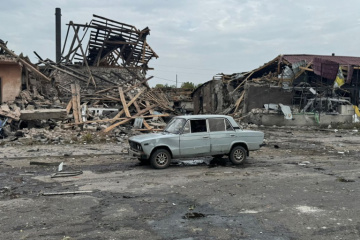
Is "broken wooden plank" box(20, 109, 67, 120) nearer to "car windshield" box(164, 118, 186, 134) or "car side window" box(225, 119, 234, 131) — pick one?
"car windshield" box(164, 118, 186, 134)

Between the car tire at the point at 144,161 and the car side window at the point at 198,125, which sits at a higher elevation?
the car side window at the point at 198,125

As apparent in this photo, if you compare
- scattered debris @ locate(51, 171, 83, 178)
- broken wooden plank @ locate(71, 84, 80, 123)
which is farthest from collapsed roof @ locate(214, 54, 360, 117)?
scattered debris @ locate(51, 171, 83, 178)

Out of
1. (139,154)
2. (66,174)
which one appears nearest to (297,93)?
(139,154)

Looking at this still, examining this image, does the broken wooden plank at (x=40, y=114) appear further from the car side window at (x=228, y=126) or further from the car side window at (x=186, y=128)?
the car side window at (x=228, y=126)

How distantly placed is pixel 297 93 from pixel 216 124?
1906 cm

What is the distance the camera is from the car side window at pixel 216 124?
9484mm

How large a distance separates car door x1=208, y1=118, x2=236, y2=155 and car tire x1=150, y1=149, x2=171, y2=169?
4.53 feet

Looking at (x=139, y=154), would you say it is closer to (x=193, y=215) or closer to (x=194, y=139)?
(x=194, y=139)

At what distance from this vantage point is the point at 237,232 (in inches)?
171

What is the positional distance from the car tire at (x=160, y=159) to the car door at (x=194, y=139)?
0.44 meters

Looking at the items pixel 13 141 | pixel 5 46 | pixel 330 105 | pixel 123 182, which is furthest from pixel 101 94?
pixel 330 105

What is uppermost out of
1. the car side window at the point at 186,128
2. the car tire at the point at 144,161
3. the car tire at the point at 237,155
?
the car side window at the point at 186,128

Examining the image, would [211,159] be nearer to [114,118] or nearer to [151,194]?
[151,194]

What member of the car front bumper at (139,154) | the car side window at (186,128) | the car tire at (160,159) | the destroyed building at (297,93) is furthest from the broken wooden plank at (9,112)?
the destroyed building at (297,93)
